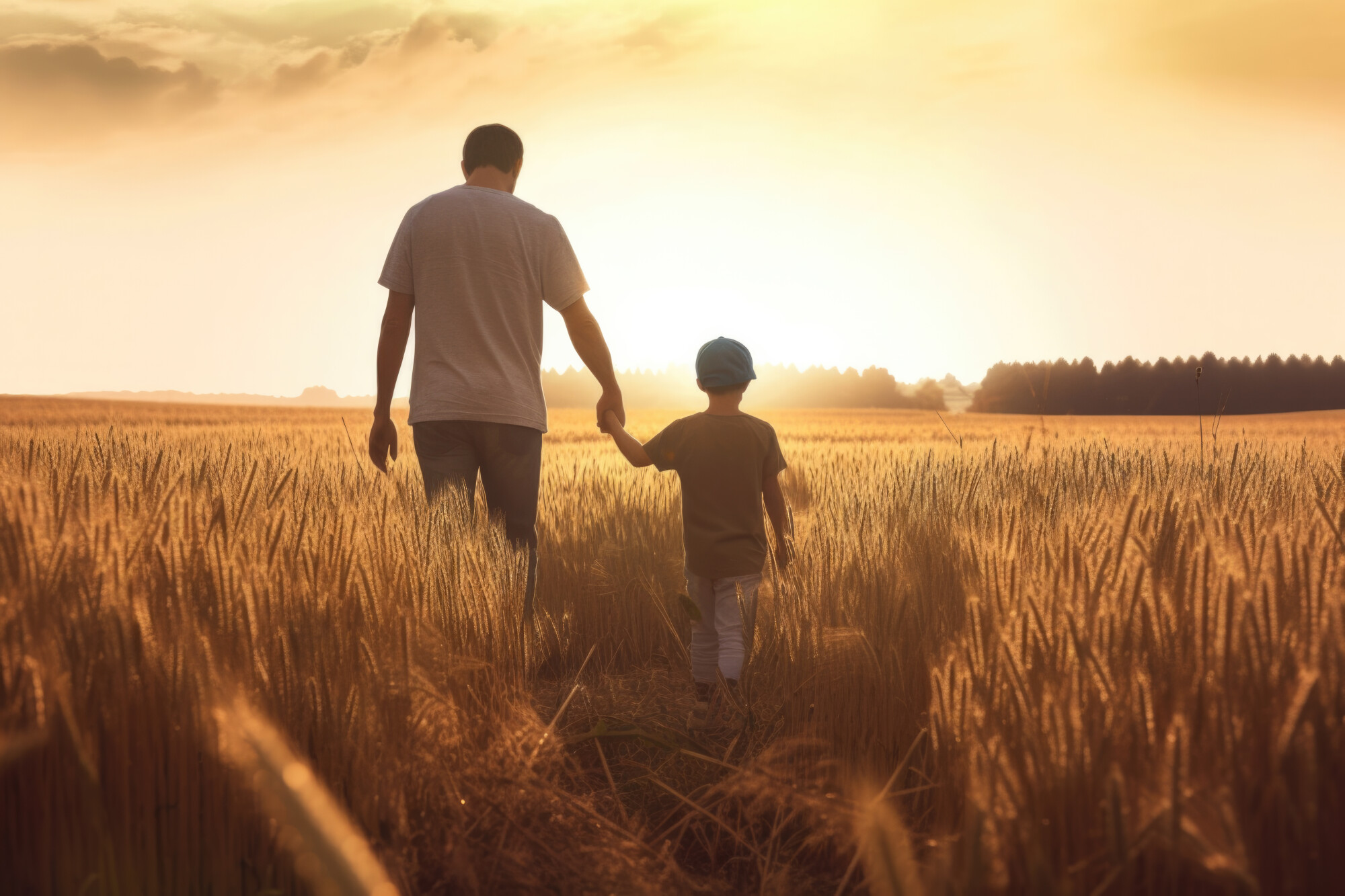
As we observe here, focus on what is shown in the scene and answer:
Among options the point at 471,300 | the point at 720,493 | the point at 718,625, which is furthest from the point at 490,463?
the point at 718,625

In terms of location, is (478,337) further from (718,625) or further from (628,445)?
(718,625)

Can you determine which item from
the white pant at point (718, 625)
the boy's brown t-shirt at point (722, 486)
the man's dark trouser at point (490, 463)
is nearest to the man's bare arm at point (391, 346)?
the man's dark trouser at point (490, 463)

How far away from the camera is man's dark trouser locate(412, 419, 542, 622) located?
3.02m

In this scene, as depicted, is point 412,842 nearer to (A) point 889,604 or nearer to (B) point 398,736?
(B) point 398,736

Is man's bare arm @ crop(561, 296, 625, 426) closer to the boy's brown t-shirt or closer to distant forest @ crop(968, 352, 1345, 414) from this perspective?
the boy's brown t-shirt

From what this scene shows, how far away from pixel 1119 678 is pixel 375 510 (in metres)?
1.75

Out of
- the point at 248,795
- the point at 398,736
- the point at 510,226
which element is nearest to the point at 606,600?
the point at 510,226

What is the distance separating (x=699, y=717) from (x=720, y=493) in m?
0.75

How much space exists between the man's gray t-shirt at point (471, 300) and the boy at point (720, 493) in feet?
1.33

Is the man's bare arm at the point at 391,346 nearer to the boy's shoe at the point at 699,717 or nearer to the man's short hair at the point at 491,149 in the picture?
the man's short hair at the point at 491,149

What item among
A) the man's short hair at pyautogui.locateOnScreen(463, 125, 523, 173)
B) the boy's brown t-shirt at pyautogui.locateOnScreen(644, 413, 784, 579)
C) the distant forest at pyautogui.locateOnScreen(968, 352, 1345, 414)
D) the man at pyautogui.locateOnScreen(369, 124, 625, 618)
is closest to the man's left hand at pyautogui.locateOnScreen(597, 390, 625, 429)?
the man at pyautogui.locateOnScreen(369, 124, 625, 618)

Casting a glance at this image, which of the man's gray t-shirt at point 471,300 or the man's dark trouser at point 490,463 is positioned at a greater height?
the man's gray t-shirt at point 471,300

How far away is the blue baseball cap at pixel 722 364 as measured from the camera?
301cm

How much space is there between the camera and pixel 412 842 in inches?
61.7
